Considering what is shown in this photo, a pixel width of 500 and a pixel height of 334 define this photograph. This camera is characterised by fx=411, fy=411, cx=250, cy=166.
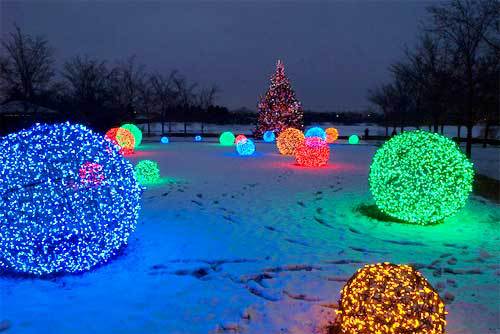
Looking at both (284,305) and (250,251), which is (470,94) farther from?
(284,305)

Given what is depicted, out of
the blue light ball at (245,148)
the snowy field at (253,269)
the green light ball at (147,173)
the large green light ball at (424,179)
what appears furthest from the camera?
the blue light ball at (245,148)

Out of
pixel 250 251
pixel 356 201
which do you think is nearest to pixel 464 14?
pixel 356 201

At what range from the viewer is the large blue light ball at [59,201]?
5.01 meters

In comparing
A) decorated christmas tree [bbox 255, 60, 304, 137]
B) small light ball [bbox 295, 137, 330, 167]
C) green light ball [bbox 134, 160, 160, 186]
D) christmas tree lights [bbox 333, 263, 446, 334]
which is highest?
decorated christmas tree [bbox 255, 60, 304, 137]

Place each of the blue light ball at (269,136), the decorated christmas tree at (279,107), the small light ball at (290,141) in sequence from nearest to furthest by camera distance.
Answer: the small light ball at (290,141) → the blue light ball at (269,136) → the decorated christmas tree at (279,107)

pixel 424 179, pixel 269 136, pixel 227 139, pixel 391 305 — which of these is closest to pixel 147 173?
pixel 424 179

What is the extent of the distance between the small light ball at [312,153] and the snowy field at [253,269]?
5.91 metres

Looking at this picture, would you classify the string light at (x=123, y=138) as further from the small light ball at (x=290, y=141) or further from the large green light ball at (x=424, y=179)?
the large green light ball at (x=424, y=179)

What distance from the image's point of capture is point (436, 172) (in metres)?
7.29

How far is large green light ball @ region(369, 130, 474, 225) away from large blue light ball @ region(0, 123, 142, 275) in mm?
4768

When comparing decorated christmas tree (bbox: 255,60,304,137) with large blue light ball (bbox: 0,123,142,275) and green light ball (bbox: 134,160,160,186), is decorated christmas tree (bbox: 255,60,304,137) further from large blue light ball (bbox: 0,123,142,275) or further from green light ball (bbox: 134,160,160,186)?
large blue light ball (bbox: 0,123,142,275)

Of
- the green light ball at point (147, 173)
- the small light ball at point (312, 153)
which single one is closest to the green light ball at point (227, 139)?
the small light ball at point (312, 153)

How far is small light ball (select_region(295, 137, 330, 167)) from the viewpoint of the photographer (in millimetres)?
15859

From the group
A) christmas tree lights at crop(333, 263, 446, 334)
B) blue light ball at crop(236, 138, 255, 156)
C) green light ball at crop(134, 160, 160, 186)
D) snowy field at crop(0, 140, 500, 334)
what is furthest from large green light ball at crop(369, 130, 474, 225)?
blue light ball at crop(236, 138, 255, 156)
